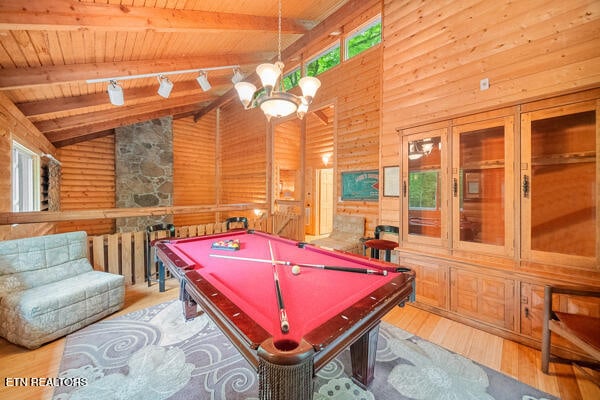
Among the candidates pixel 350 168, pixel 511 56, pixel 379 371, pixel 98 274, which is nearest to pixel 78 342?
pixel 98 274

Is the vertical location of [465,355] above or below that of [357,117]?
below

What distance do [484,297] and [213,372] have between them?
8.35 feet

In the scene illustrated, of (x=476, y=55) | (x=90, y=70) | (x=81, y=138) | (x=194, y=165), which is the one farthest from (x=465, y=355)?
(x=81, y=138)

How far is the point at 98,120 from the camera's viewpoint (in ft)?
15.9

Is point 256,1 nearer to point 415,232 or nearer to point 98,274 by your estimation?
point 415,232

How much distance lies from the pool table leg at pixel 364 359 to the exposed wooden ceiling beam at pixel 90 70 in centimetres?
417

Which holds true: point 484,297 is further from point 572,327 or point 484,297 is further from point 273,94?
point 273,94

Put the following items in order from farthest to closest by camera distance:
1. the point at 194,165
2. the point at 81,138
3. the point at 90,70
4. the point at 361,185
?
the point at 194,165 → the point at 81,138 → the point at 361,185 → the point at 90,70

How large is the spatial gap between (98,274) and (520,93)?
4790mm

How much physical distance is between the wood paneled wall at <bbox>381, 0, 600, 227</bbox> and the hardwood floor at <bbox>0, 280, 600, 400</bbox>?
147 centimetres

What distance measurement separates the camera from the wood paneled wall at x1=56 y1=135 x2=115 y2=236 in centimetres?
605

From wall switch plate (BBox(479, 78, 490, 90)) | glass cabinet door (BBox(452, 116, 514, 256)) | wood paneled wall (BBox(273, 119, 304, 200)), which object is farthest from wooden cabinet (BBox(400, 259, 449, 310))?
wood paneled wall (BBox(273, 119, 304, 200))

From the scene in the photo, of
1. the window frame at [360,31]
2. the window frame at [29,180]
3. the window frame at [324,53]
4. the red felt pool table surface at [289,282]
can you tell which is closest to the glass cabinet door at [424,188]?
the red felt pool table surface at [289,282]

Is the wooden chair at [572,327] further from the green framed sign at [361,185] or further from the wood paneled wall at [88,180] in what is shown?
the wood paneled wall at [88,180]
